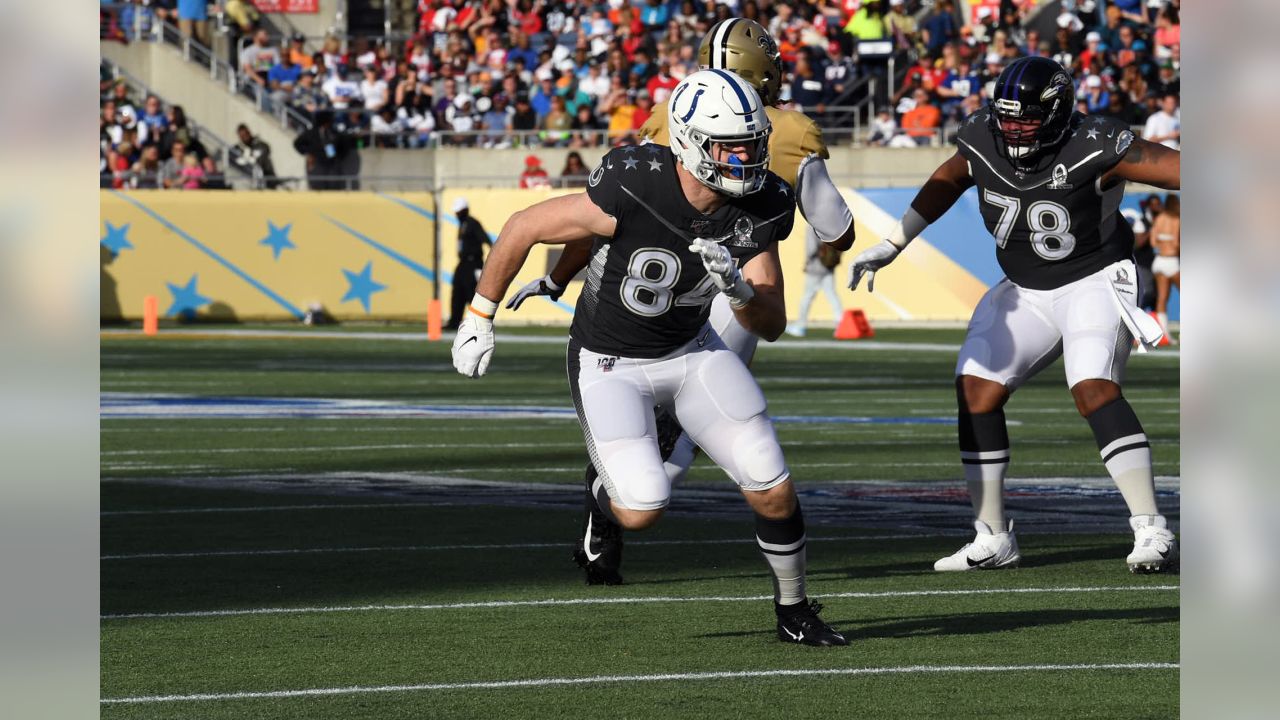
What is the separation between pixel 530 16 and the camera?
110 feet

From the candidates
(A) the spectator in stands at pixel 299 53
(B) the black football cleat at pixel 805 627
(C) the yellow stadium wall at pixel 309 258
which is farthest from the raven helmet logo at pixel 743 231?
(A) the spectator in stands at pixel 299 53

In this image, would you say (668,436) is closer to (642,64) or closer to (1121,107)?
(1121,107)

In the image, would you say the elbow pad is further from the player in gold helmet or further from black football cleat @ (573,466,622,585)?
black football cleat @ (573,466,622,585)

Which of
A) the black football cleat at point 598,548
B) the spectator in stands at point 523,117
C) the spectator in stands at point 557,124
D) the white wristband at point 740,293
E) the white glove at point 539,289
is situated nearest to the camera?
the white wristband at point 740,293

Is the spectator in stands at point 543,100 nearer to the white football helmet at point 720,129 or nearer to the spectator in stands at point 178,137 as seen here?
the spectator in stands at point 178,137

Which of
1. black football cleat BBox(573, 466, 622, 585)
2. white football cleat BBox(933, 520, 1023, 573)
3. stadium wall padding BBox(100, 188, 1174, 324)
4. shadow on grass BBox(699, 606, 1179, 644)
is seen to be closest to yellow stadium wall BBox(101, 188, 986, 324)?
stadium wall padding BBox(100, 188, 1174, 324)

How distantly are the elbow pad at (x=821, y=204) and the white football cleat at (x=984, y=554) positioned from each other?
5.12 feet

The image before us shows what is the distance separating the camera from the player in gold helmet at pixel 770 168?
6.58 metres

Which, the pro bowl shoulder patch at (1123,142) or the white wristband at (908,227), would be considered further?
the white wristband at (908,227)

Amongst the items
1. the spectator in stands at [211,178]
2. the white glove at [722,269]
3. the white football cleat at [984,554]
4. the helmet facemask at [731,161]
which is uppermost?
the helmet facemask at [731,161]

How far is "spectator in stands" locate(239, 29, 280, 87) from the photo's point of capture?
32.7 meters

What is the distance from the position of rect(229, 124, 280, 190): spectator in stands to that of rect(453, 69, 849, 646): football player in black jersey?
80.2ft

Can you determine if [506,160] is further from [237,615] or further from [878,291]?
[237,615]

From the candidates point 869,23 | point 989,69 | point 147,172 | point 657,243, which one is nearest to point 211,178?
point 147,172
